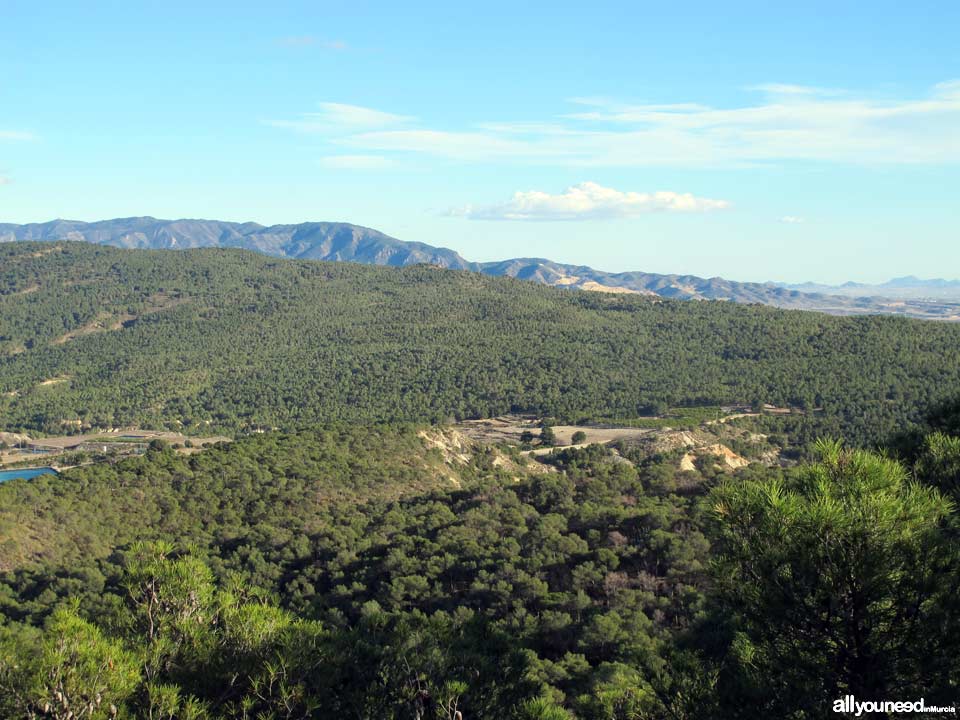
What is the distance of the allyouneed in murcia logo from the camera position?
1243 centimetres

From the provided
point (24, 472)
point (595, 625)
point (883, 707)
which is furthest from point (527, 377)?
point (883, 707)

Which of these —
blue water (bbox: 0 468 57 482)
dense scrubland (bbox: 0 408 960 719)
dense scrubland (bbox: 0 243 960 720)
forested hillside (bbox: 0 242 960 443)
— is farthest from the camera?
forested hillside (bbox: 0 242 960 443)

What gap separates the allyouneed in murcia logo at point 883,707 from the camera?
40.8 ft

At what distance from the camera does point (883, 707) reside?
12.5 metres

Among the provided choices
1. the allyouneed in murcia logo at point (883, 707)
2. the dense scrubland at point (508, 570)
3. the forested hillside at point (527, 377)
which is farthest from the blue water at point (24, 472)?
the allyouneed in murcia logo at point (883, 707)

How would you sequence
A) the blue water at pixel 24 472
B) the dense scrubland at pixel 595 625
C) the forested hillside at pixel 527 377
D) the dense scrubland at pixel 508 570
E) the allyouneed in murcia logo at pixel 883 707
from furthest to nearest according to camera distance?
the forested hillside at pixel 527 377 → the blue water at pixel 24 472 → the dense scrubland at pixel 508 570 → the dense scrubland at pixel 595 625 → the allyouneed in murcia logo at pixel 883 707

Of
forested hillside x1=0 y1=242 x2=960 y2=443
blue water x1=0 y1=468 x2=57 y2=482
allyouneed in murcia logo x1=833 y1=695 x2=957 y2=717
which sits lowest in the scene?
blue water x1=0 y1=468 x2=57 y2=482

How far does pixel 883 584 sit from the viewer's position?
504 inches

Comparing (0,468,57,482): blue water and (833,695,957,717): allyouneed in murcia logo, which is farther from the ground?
(833,695,957,717): allyouneed in murcia logo

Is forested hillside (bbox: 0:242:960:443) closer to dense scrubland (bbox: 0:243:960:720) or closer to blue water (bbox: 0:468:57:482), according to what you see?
dense scrubland (bbox: 0:243:960:720)

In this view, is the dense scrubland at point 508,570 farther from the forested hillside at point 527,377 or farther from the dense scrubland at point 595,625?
the forested hillside at point 527,377

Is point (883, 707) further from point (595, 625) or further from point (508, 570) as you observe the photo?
point (508, 570)

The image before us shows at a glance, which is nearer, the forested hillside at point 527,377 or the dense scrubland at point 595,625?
the dense scrubland at point 595,625

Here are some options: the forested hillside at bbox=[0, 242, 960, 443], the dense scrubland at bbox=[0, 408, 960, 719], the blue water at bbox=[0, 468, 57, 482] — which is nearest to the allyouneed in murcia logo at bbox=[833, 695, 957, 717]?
the dense scrubland at bbox=[0, 408, 960, 719]
